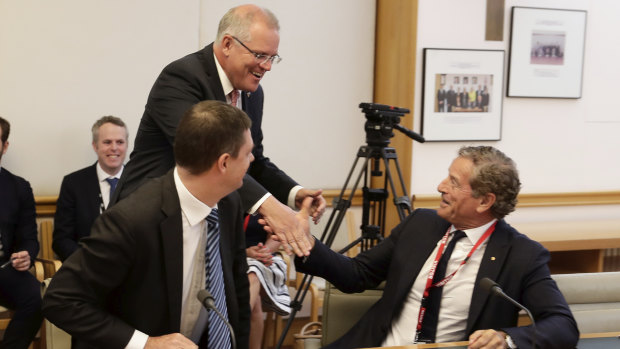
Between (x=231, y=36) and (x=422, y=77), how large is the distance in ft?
8.44

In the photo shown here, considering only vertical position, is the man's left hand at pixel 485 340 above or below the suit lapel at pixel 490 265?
below

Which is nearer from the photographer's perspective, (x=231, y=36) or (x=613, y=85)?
(x=231, y=36)

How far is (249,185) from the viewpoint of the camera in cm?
217

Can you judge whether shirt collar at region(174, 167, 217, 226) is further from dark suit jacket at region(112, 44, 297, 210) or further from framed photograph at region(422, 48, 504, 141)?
framed photograph at region(422, 48, 504, 141)

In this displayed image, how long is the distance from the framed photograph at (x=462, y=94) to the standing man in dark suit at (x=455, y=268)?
2.25 metres

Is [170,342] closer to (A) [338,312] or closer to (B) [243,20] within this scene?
(A) [338,312]

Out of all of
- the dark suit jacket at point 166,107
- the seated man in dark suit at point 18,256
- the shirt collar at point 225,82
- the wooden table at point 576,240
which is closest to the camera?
the dark suit jacket at point 166,107

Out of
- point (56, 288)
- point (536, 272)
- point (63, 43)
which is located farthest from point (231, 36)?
point (63, 43)

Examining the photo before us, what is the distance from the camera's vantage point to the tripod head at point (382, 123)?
11.0 ft

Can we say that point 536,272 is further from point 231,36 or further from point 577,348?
point 231,36

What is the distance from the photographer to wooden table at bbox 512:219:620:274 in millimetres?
4445

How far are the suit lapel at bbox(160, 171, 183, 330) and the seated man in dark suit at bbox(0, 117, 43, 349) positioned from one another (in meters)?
2.00

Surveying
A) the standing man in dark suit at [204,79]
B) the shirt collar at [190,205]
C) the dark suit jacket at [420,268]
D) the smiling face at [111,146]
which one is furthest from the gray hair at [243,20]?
the smiling face at [111,146]

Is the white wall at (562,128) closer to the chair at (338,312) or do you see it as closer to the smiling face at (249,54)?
the chair at (338,312)
